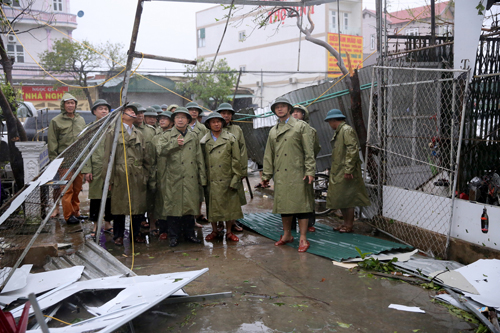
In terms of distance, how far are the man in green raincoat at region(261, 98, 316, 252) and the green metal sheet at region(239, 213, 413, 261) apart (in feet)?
0.96

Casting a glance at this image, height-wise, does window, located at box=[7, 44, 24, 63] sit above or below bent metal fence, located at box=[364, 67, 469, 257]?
above

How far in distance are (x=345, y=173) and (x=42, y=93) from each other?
73.2ft

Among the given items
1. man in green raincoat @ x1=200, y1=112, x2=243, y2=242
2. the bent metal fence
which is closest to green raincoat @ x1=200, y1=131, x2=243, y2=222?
man in green raincoat @ x1=200, y1=112, x2=243, y2=242

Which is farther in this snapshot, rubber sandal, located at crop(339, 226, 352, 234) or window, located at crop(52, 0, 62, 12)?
window, located at crop(52, 0, 62, 12)

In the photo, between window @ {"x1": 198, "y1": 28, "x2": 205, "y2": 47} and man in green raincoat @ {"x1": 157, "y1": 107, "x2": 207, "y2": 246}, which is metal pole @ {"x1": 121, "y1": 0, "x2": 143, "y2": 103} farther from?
window @ {"x1": 198, "y1": 28, "x2": 205, "y2": 47}

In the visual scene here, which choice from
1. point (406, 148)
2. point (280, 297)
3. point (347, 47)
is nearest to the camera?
point (280, 297)

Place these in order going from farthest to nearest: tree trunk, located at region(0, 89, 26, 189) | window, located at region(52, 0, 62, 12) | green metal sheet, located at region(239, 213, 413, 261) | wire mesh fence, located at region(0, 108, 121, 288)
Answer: window, located at region(52, 0, 62, 12) < tree trunk, located at region(0, 89, 26, 189) < green metal sheet, located at region(239, 213, 413, 261) < wire mesh fence, located at region(0, 108, 121, 288)

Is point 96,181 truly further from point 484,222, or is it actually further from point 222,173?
point 484,222

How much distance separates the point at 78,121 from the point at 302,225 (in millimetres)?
4131

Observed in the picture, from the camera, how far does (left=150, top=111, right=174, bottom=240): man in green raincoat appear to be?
6.26m

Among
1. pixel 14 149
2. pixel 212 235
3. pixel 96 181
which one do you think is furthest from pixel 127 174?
pixel 14 149

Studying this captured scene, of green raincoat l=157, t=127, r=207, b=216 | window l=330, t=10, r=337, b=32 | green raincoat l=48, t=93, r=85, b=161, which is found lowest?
green raincoat l=157, t=127, r=207, b=216

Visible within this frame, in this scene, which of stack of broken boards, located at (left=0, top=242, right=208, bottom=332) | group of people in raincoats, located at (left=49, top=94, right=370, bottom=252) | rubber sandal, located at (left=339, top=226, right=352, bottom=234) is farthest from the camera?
rubber sandal, located at (left=339, top=226, right=352, bottom=234)

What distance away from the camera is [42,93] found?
23828 mm
